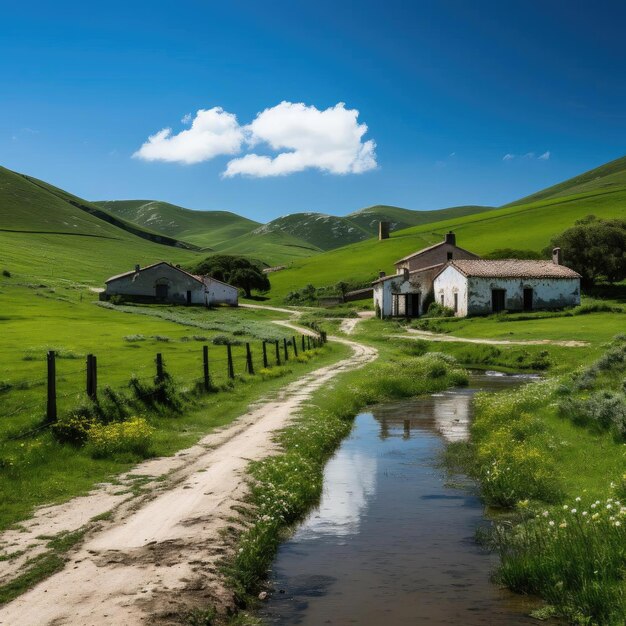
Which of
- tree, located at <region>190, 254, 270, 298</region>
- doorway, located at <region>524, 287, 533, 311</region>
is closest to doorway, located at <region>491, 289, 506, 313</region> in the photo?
doorway, located at <region>524, 287, 533, 311</region>

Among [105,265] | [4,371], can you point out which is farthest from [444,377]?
[105,265]

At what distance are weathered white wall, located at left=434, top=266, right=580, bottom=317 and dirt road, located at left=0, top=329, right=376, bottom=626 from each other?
54243 mm

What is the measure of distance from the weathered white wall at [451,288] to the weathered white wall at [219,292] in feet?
122

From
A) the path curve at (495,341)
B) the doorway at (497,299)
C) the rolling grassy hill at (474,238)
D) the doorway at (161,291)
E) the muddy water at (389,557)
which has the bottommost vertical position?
the muddy water at (389,557)

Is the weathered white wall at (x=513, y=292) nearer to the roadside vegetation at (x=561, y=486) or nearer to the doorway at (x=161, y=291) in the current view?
the roadside vegetation at (x=561, y=486)

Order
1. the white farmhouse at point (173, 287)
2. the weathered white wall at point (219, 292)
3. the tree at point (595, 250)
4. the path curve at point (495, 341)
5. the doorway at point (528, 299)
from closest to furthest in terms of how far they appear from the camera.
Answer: the path curve at point (495, 341) → the doorway at point (528, 299) → the tree at point (595, 250) → the white farmhouse at point (173, 287) → the weathered white wall at point (219, 292)

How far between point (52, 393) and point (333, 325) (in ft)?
189

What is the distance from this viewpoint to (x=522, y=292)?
2714 inches

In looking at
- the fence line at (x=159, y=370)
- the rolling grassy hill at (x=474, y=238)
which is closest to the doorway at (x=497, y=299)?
the fence line at (x=159, y=370)

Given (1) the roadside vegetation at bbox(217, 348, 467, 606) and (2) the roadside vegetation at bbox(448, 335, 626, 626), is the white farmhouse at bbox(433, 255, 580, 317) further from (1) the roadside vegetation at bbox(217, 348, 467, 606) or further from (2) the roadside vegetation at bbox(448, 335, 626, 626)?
(2) the roadside vegetation at bbox(448, 335, 626, 626)

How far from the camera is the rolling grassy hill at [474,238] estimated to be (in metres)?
126

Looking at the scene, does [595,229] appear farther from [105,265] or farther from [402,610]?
[105,265]

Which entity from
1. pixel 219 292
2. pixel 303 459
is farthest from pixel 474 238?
pixel 303 459

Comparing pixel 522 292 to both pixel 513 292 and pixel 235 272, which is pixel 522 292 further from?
pixel 235 272
